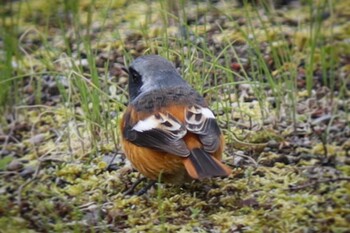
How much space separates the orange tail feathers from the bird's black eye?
1.07 m

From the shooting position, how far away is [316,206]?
5.30 meters

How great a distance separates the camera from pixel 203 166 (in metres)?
5.12

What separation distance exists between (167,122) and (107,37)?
9.48 ft

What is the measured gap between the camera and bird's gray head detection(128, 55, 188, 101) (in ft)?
19.6

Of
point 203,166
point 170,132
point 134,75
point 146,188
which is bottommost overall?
point 146,188

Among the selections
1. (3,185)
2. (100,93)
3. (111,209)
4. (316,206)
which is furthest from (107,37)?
(316,206)

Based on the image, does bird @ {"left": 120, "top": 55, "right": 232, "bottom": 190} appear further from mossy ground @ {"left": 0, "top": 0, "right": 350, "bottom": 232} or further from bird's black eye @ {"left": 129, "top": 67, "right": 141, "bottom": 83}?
mossy ground @ {"left": 0, "top": 0, "right": 350, "bottom": 232}

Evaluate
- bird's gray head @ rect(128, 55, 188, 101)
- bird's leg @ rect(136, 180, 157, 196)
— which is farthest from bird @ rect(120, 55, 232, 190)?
bird's leg @ rect(136, 180, 157, 196)

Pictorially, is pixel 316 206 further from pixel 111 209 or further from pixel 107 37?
pixel 107 37

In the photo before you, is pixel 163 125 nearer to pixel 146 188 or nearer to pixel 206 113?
pixel 206 113

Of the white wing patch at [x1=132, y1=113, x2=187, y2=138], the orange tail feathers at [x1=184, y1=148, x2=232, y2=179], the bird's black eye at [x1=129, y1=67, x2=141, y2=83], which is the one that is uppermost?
the bird's black eye at [x1=129, y1=67, x2=141, y2=83]

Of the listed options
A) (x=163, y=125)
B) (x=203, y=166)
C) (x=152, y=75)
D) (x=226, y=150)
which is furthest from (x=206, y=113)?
(x=226, y=150)

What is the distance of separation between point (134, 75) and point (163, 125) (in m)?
0.87

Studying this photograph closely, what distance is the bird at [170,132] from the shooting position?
5.18m
